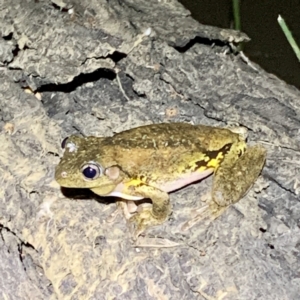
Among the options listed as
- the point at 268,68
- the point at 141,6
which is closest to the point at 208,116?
the point at 141,6

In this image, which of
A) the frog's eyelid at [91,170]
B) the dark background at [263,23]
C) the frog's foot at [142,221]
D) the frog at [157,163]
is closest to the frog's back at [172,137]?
the frog at [157,163]

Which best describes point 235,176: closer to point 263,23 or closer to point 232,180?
point 232,180

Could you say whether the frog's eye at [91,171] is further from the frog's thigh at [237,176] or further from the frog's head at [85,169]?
the frog's thigh at [237,176]

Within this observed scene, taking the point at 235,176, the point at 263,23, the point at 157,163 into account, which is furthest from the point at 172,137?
the point at 263,23

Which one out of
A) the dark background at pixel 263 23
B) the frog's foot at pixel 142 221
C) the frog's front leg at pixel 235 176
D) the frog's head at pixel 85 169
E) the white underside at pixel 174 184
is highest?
the frog's head at pixel 85 169

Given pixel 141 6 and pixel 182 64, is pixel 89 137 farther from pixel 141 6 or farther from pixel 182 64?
pixel 141 6
